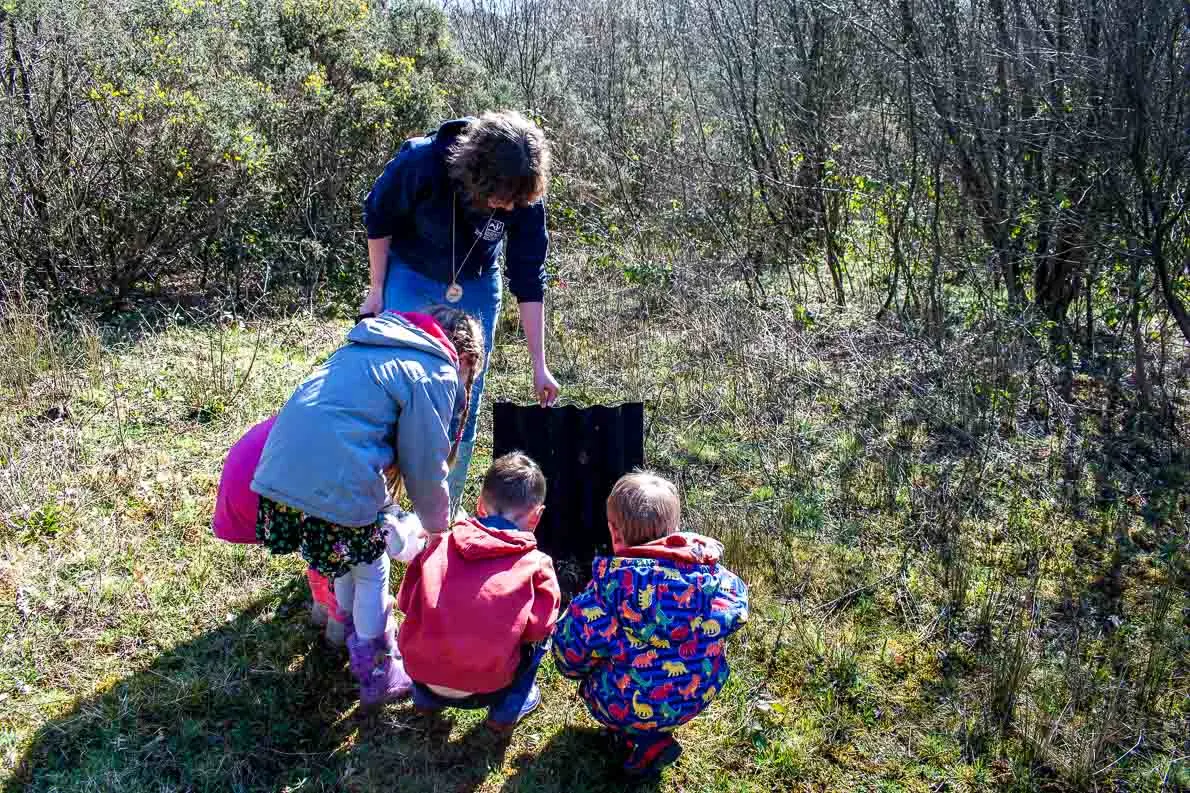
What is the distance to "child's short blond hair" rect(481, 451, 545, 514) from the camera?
8.66 ft

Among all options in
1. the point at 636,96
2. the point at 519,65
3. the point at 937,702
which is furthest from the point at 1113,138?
the point at 519,65

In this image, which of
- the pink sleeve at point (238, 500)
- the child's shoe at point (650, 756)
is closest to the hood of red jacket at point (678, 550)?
the child's shoe at point (650, 756)

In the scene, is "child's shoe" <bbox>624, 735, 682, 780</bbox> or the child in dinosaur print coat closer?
the child in dinosaur print coat

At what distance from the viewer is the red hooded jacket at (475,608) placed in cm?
248

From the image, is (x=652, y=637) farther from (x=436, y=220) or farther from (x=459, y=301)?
(x=436, y=220)

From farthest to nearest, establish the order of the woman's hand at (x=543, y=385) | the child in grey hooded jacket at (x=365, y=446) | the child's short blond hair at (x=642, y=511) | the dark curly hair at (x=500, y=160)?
the woman's hand at (x=543, y=385)
the dark curly hair at (x=500, y=160)
the child's short blond hair at (x=642, y=511)
the child in grey hooded jacket at (x=365, y=446)

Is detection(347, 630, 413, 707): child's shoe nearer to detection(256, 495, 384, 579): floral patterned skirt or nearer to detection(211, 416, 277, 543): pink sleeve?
detection(256, 495, 384, 579): floral patterned skirt

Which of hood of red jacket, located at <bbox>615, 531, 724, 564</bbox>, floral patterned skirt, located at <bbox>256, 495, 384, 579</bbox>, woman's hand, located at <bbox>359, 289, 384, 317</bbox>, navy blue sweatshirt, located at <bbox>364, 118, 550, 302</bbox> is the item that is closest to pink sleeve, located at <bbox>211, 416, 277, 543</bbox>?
floral patterned skirt, located at <bbox>256, 495, 384, 579</bbox>

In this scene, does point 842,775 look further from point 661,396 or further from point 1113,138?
point 1113,138

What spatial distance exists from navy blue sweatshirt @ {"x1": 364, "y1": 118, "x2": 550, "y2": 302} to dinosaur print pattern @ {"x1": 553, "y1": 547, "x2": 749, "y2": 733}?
47.0 inches

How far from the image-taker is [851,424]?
5.01 meters

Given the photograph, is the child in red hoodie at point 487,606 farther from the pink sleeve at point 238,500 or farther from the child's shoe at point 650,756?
the pink sleeve at point 238,500

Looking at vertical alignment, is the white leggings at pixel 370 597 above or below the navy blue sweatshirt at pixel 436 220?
below

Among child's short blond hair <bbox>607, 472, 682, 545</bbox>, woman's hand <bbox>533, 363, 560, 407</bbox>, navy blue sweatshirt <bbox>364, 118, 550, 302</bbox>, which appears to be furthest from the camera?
woman's hand <bbox>533, 363, 560, 407</bbox>
